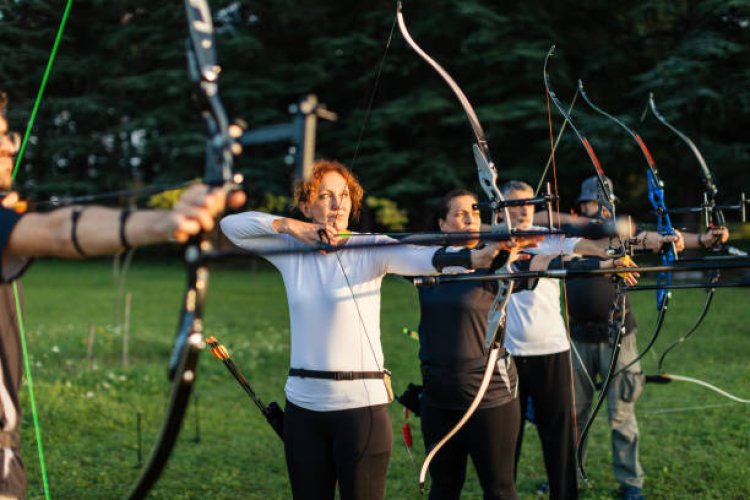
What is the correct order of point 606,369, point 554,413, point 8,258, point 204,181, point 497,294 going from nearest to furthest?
point 204,181
point 8,258
point 497,294
point 554,413
point 606,369

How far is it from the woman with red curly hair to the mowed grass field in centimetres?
180

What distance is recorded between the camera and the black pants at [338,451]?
2381mm

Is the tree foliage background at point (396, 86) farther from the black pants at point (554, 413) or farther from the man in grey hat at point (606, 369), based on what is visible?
the black pants at point (554, 413)

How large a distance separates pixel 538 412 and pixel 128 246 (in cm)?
244

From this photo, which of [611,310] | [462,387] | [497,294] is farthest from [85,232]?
[611,310]

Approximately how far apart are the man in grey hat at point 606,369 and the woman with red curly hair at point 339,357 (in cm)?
183

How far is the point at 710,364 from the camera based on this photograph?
7223 mm

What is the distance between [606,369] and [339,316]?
2264 mm

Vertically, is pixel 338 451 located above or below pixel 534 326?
below

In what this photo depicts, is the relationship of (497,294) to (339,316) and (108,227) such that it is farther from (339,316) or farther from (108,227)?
(108,227)

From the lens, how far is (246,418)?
5949 millimetres

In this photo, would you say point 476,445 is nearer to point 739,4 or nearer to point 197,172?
point 739,4

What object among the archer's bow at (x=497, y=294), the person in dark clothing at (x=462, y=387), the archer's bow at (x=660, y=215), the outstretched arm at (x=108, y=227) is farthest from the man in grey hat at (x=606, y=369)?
the outstretched arm at (x=108, y=227)

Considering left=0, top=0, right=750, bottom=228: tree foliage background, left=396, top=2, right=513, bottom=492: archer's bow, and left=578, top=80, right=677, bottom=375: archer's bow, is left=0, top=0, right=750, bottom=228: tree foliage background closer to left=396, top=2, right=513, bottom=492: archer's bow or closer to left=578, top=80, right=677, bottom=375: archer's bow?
left=396, top=2, right=513, bottom=492: archer's bow
